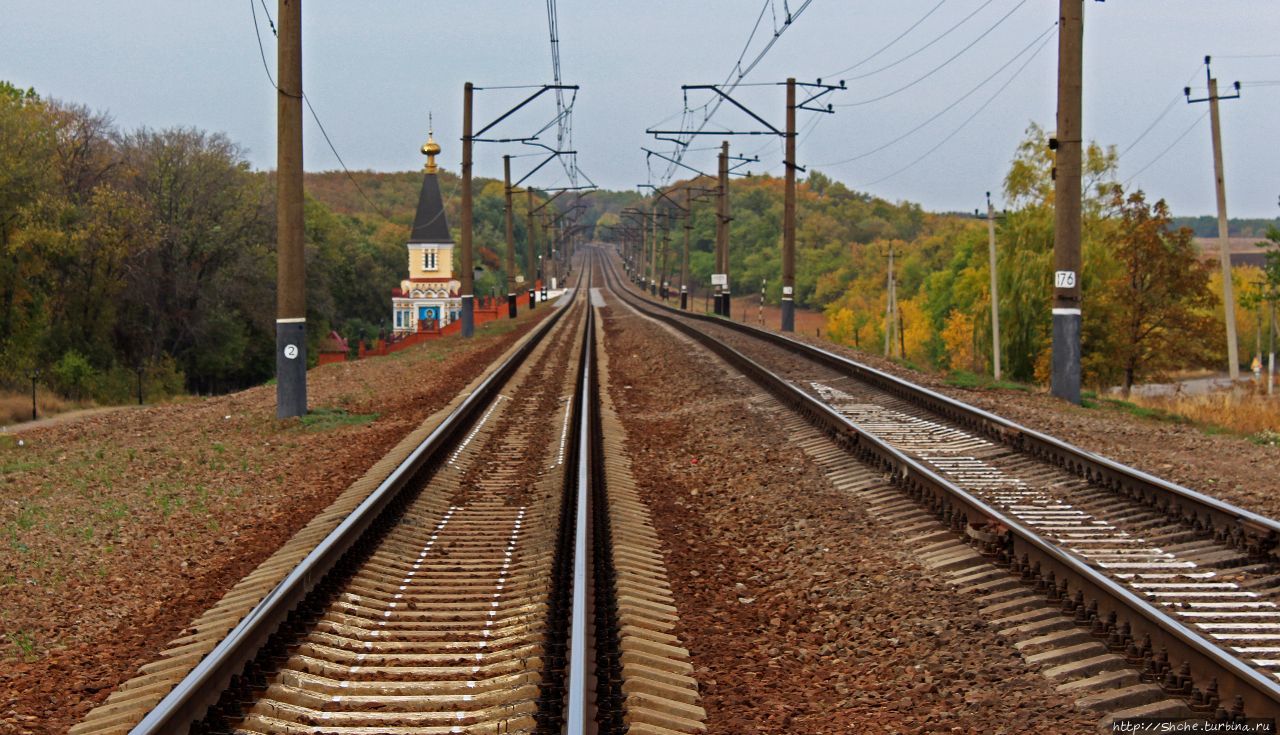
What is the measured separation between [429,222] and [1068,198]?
9208 cm

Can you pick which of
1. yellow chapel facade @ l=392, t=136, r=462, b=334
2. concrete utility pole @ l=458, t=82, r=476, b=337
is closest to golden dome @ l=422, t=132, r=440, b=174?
yellow chapel facade @ l=392, t=136, r=462, b=334

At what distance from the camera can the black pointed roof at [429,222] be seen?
108m

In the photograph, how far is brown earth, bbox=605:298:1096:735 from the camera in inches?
234

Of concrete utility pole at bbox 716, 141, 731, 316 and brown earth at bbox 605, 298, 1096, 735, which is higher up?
concrete utility pole at bbox 716, 141, 731, 316

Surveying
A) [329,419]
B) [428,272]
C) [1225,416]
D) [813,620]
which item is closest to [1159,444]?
[1225,416]

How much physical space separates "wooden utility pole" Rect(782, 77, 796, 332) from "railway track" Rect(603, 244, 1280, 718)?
26390 millimetres

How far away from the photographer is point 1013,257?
53.2 metres

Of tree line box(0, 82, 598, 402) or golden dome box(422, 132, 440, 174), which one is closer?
tree line box(0, 82, 598, 402)

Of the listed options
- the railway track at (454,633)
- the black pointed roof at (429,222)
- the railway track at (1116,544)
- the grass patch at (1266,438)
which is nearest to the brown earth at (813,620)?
the railway track at (454,633)

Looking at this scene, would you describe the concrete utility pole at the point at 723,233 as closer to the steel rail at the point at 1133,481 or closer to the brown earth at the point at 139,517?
the brown earth at the point at 139,517

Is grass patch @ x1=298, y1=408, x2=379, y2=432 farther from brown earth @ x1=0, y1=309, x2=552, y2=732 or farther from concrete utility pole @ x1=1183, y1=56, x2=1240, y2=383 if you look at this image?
concrete utility pole @ x1=1183, y1=56, x2=1240, y2=383

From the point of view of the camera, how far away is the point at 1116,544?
873cm

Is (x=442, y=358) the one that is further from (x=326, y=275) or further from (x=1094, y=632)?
(x=326, y=275)

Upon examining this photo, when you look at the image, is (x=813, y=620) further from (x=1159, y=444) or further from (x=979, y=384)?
(x=979, y=384)
